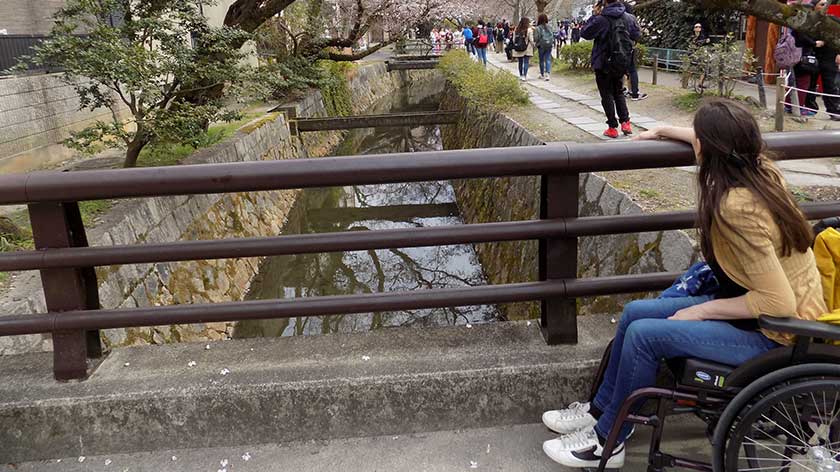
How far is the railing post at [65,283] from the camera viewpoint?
96.7 inches

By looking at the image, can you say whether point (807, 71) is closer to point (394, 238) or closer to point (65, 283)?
point (394, 238)

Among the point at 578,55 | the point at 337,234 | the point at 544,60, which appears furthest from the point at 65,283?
the point at 578,55

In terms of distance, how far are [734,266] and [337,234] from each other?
4.92ft

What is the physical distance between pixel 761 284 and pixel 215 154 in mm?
8293

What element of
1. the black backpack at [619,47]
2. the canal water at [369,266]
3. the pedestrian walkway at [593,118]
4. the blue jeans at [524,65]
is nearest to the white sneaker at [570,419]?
the pedestrian walkway at [593,118]

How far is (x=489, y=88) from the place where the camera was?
1305cm

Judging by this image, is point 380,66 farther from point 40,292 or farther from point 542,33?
point 40,292

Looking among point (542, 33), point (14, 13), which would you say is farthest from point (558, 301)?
point (542, 33)

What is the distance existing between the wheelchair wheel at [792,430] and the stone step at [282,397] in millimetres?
730

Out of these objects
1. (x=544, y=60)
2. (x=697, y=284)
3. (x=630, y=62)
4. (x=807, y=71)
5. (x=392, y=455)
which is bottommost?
(x=392, y=455)

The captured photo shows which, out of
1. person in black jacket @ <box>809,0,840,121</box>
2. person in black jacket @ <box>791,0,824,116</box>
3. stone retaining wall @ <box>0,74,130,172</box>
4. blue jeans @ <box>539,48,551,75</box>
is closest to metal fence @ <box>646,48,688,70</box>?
blue jeans @ <box>539,48,551,75</box>

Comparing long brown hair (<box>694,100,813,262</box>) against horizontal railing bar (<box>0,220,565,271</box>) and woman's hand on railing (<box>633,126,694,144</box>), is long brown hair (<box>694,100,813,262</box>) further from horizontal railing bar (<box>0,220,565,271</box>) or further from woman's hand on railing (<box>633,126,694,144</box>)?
horizontal railing bar (<box>0,220,565,271</box>)

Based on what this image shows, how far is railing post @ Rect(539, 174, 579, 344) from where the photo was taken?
2.52 meters

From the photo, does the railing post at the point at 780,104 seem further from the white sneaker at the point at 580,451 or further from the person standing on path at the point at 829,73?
the white sneaker at the point at 580,451
